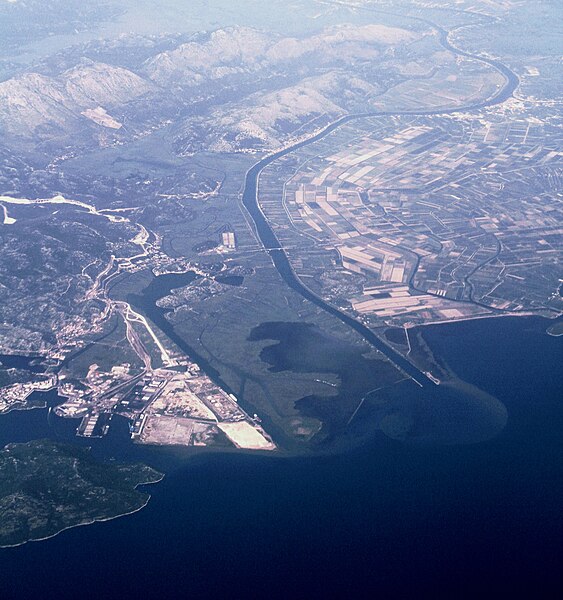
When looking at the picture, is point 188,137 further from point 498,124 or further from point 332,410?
point 332,410

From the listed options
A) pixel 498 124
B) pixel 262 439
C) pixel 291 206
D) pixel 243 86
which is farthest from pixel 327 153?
pixel 262 439

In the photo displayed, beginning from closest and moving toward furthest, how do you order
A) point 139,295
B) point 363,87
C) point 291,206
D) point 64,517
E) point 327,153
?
point 64,517, point 139,295, point 291,206, point 327,153, point 363,87

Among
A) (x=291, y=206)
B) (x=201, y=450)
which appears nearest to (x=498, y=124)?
(x=291, y=206)

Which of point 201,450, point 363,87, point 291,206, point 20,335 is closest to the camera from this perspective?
point 201,450

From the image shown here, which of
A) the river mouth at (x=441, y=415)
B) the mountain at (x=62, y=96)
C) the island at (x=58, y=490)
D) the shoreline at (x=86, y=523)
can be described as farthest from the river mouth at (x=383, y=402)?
the mountain at (x=62, y=96)

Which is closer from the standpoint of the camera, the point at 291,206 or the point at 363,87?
the point at 291,206

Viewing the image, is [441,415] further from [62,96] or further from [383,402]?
[62,96]

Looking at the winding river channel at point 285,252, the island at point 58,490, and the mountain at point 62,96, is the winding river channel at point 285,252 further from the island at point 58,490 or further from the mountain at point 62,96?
the mountain at point 62,96

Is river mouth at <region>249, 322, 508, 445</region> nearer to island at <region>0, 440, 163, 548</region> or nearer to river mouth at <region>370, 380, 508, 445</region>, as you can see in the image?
river mouth at <region>370, 380, 508, 445</region>
